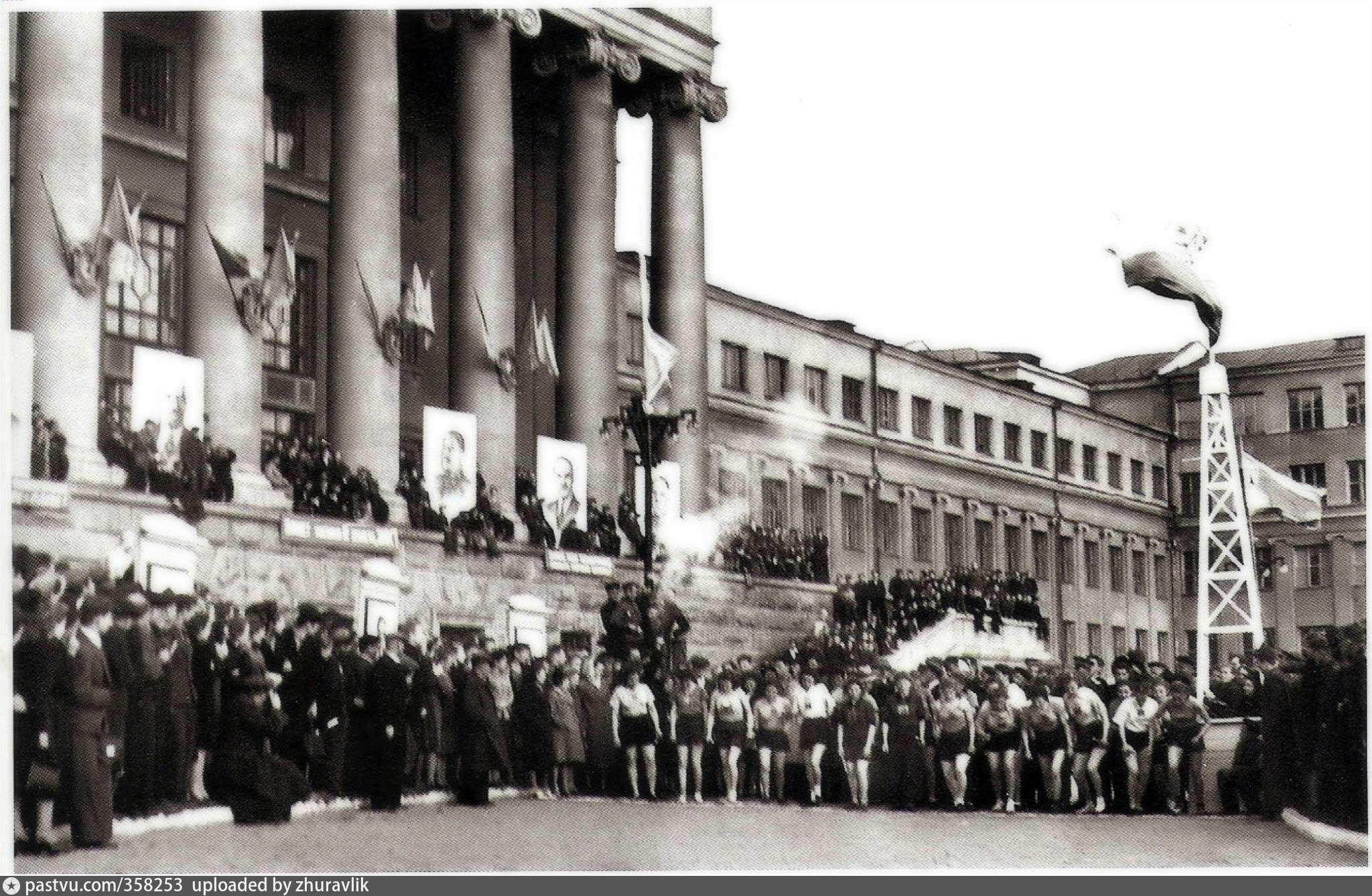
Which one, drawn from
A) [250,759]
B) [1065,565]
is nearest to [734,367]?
[1065,565]

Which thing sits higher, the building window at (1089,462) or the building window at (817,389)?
the building window at (817,389)

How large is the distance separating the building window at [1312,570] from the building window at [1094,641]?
2438 millimetres

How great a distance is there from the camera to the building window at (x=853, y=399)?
26031 mm

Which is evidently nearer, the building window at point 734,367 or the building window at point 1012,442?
the building window at point 734,367

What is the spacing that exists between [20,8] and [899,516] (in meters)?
11.4

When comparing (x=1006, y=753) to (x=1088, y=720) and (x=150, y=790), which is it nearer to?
(x=1088, y=720)

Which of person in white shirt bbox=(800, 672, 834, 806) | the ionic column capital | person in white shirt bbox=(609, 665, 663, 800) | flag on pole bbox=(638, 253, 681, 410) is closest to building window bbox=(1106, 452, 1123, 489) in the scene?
person in white shirt bbox=(800, 672, 834, 806)

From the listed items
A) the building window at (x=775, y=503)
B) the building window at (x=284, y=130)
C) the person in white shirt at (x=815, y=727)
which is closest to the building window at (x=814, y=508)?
the building window at (x=775, y=503)

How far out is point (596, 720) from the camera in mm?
19938

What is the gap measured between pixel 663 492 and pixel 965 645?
12.1 ft

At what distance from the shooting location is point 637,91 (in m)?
27.2

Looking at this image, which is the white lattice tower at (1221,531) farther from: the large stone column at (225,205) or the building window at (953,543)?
the large stone column at (225,205)

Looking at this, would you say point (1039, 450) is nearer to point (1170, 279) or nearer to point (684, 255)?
point (684, 255)

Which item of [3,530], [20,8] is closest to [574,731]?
[3,530]
